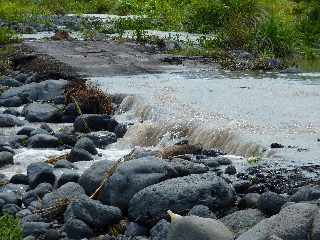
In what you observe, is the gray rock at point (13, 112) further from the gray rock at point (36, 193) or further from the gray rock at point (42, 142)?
the gray rock at point (36, 193)

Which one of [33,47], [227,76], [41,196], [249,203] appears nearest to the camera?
[249,203]

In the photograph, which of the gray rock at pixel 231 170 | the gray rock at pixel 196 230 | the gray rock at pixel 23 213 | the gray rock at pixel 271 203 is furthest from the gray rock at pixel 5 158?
the gray rock at pixel 196 230

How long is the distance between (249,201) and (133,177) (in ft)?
5.36

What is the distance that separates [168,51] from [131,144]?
15.1m

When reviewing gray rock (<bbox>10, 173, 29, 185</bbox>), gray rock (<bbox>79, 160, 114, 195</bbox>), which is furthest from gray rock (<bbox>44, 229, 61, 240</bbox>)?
gray rock (<bbox>10, 173, 29, 185</bbox>)

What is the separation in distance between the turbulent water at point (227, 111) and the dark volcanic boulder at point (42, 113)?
5.10ft

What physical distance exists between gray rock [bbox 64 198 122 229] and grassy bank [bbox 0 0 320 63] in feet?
63.1

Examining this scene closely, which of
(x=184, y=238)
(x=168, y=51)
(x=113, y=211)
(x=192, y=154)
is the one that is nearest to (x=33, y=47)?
(x=168, y=51)

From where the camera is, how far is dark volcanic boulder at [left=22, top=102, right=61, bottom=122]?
17.2m

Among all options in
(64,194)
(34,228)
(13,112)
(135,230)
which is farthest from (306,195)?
(13,112)

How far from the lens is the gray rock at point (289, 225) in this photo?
6934 mm

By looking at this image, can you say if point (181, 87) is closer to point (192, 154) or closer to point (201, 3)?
point (192, 154)

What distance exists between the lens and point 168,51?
29359 millimetres

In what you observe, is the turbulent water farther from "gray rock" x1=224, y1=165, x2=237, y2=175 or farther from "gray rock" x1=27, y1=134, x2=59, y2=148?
"gray rock" x1=27, y1=134, x2=59, y2=148
